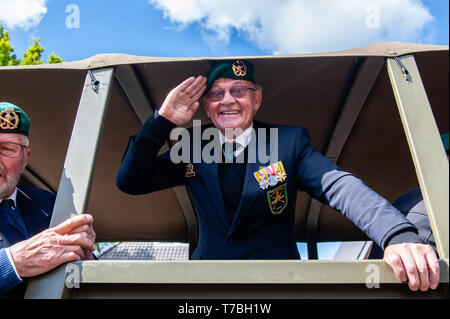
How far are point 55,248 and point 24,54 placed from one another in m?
12.7

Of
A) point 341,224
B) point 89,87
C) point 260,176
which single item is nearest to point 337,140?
point 260,176

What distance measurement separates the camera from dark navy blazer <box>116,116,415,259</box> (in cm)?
185

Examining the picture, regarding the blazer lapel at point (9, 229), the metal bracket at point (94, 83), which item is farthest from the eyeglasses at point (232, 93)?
the blazer lapel at point (9, 229)

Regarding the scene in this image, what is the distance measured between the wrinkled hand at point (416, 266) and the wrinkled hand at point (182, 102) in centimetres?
116

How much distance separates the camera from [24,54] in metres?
12.0

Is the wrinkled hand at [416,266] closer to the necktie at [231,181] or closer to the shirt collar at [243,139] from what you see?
the necktie at [231,181]

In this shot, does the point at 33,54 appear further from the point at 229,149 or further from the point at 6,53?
the point at 229,149

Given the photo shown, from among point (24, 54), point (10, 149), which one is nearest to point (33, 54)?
point (24, 54)

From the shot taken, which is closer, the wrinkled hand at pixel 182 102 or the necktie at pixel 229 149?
the wrinkled hand at pixel 182 102

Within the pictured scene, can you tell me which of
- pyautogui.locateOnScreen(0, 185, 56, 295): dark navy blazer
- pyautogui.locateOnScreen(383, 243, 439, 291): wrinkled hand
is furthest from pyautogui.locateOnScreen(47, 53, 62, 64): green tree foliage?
pyautogui.locateOnScreen(383, 243, 439, 291): wrinkled hand

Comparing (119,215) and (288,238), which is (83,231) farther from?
(119,215)

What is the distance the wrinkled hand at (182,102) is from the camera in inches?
73.4

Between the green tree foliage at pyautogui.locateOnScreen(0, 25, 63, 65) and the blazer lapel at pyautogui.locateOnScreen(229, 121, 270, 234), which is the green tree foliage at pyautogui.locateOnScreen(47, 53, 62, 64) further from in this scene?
the blazer lapel at pyautogui.locateOnScreen(229, 121, 270, 234)
